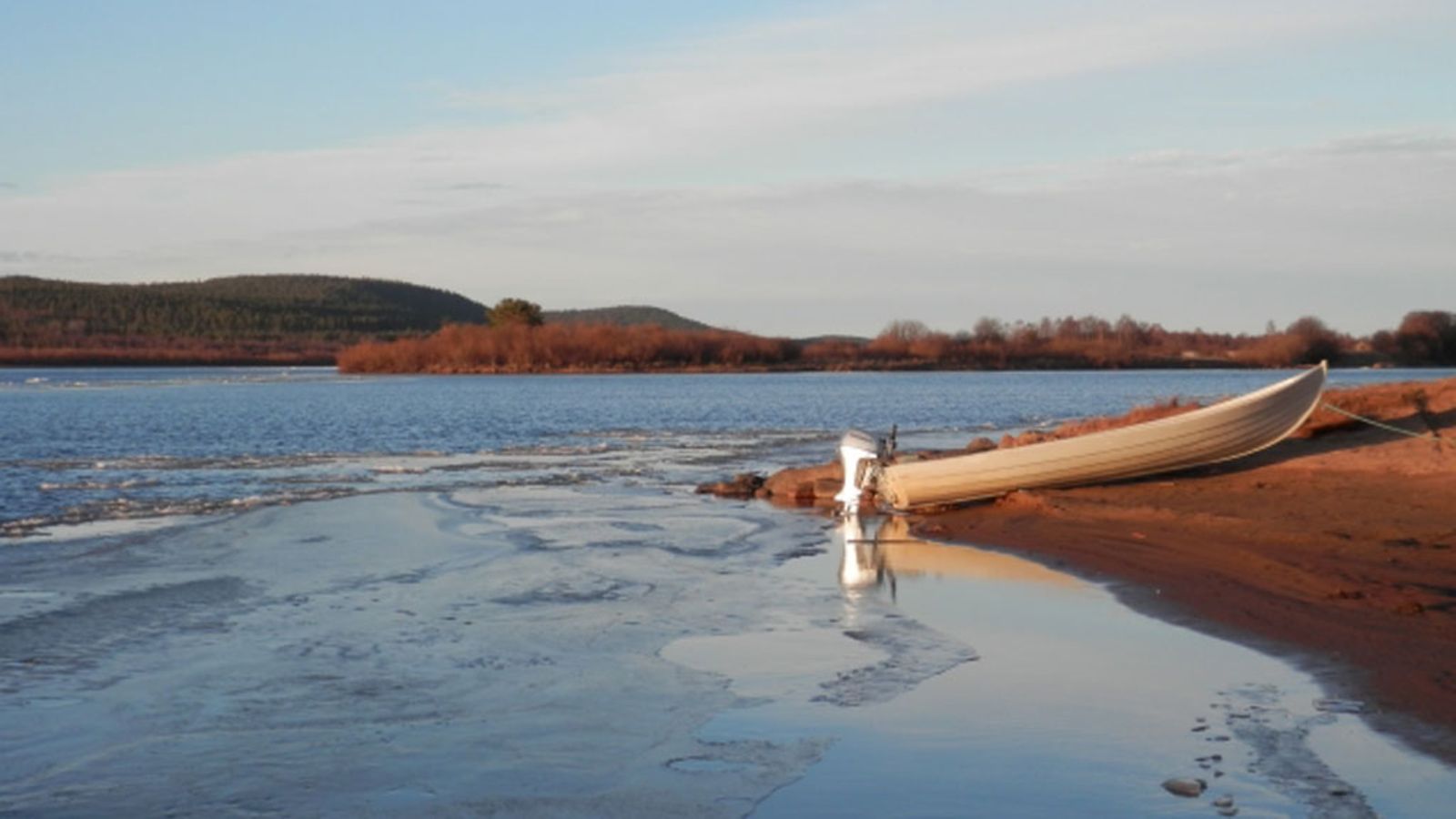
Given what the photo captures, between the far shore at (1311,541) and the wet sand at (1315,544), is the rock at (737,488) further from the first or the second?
the wet sand at (1315,544)

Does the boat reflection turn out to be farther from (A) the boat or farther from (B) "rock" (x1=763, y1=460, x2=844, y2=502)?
(B) "rock" (x1=763, y1=460, x2=844, y2=502)

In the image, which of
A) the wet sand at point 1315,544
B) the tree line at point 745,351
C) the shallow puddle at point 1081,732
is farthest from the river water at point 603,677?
the tree line at point 745,351

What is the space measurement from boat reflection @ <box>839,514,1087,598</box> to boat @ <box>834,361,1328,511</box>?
4.68ft

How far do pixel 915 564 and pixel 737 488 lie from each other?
874 centimetres

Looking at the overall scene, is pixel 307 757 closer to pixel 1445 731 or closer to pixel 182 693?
pixel 182 693

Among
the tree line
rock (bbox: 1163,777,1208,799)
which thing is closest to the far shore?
rock (bbox: 1163,777,1208,799)

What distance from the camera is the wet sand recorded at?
Result: 1024cm

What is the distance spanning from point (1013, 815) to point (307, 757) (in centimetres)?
402

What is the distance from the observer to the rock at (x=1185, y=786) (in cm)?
769

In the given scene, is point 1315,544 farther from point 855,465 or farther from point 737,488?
point 737,488

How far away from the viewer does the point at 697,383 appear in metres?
102

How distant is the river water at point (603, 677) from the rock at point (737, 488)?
110 centimetres

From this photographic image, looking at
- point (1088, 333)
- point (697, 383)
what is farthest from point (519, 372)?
point (1088, 333)

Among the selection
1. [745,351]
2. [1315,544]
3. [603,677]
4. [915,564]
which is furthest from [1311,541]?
[745,351]
